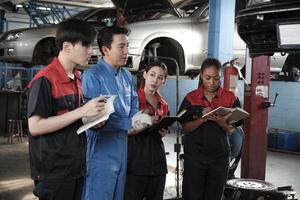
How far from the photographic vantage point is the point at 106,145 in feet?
7.92

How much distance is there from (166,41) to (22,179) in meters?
2.82

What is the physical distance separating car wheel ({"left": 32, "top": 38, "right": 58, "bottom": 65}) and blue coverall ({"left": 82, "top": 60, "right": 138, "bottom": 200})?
16.4 ft

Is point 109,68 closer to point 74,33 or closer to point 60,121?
point 74,33

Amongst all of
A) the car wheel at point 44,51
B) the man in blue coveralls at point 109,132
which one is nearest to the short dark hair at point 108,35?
the man in blue coveralls at point 109,132

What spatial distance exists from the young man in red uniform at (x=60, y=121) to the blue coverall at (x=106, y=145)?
292mm

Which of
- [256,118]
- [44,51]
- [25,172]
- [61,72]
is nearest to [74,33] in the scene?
[61,72]

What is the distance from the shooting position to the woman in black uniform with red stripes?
9.70 feet

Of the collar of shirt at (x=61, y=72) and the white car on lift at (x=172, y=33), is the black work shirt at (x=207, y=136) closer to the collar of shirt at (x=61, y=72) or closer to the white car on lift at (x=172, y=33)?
the collar of shirt at (x=61, y=72)

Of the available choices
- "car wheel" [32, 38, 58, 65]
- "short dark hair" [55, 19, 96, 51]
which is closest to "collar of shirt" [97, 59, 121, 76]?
"short dark hair" [55, 19, 96, 51]

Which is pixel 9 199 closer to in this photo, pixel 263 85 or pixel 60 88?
pixel 60 88

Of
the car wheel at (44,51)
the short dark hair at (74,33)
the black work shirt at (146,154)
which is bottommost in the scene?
the black work shirt at (146,154)

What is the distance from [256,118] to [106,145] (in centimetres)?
294

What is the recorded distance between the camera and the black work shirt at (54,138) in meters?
1.97

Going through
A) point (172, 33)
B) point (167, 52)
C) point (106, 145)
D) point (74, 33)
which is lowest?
point (106, 145)
